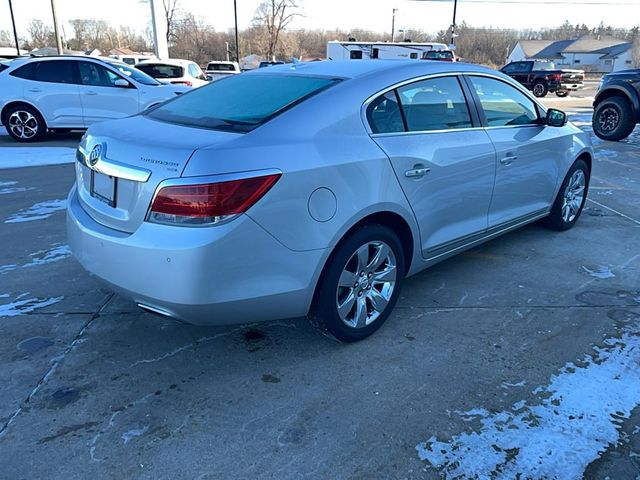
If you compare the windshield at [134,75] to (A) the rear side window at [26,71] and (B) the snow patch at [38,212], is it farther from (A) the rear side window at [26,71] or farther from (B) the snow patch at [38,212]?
(B) the snow patch at [38,212]

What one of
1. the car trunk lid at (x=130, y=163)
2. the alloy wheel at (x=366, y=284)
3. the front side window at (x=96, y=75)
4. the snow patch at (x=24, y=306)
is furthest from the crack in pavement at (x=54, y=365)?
the front side window at (x=96, y=75)

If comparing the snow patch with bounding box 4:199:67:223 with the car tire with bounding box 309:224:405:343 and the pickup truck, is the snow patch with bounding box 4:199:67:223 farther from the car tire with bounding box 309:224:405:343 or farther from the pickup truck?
the pickup truck

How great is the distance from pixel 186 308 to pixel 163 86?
9.84 meters

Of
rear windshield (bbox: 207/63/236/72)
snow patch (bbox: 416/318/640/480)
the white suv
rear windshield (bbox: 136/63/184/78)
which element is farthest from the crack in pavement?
rear windshield (bbox: 207/63/236/72)

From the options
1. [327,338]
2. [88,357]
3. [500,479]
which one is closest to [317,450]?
[500,479]

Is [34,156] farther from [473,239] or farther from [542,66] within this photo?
[542,66]

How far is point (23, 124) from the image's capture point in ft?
34.6

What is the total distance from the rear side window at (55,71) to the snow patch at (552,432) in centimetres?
1063

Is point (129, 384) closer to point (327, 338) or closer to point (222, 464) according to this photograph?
point (222, 464)

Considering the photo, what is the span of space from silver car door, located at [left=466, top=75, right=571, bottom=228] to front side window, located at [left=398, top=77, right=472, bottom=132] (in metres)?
0.23

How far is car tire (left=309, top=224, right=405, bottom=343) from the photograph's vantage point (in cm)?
289

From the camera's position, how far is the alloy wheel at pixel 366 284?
9.91 feet

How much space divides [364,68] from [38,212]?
4135mm

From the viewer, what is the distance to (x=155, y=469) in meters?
2.22
